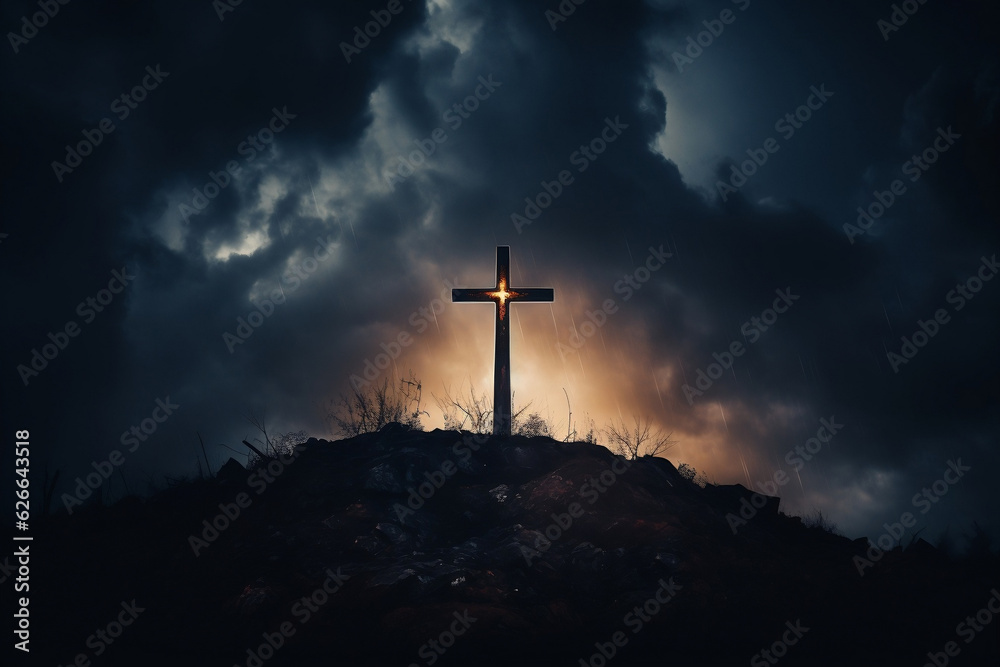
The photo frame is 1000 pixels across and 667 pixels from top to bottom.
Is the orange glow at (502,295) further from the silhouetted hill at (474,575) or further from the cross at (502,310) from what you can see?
the silhouetted hill at (474,575)

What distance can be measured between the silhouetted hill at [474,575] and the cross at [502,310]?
4.25 feet

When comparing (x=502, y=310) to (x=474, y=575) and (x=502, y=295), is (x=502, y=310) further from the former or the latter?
(x=474, y=575)

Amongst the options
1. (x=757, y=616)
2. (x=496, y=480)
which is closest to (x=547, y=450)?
(x=496, y=480)

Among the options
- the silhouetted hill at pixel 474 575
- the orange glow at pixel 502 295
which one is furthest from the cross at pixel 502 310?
the silhouetted hill at pixel 474 575

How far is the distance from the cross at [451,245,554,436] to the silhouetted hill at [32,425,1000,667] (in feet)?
Answer: 4.25

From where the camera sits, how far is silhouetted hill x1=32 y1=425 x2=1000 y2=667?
10523mm

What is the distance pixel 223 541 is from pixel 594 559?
8928 millimetres

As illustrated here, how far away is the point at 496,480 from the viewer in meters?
16.4

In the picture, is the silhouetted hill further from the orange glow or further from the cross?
the orange glow

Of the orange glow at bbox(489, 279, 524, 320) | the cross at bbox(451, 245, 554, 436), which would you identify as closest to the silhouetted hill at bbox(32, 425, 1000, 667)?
the cross at bbox(451, 245, 554, 436)

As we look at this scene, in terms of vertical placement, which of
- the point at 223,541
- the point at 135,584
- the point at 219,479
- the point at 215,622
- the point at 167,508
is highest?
the point at 219,479

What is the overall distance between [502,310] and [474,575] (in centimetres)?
879

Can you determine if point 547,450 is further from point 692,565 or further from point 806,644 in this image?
point 806,644

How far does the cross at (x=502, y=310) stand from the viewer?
18.1 metres
